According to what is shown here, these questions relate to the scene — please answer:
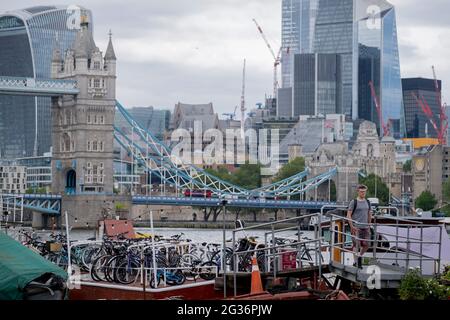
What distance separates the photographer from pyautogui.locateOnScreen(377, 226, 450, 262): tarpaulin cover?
45.5ft

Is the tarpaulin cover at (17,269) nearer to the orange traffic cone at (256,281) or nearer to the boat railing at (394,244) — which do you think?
→ the orange traffic cone at (256,281)

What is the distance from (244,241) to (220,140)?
169662 millimetres

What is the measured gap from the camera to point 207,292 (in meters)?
16.5

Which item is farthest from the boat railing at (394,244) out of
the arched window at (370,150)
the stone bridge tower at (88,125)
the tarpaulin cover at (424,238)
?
the arched window at (370,150)

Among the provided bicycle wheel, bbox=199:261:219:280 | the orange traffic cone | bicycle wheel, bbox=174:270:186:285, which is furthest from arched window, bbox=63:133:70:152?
the orange traffic cone

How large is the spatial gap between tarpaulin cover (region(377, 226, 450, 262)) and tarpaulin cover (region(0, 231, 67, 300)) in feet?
10.3

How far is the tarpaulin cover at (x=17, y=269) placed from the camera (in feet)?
45.3

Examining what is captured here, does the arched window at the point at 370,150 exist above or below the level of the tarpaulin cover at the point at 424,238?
above

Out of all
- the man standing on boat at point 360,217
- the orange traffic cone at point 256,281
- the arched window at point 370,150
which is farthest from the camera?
the arched window at point 370,150

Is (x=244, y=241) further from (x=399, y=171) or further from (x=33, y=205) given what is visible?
(x=399, y=171)

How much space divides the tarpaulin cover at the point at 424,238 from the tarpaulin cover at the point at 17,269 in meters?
3.13

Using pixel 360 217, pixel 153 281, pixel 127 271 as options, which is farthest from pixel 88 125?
pixel 360 217

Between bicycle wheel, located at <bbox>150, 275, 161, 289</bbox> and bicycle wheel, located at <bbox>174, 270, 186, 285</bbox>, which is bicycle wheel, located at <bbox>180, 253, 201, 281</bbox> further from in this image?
bicycle wheel, located at <bbox>150, 275, 161, 289</bbox>
